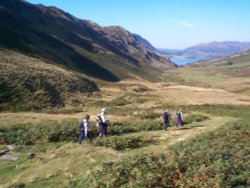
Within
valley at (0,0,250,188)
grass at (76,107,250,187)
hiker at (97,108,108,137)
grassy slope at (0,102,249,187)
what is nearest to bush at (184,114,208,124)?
valley at (0,0,250,188)

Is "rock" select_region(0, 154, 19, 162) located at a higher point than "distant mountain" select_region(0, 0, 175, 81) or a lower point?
lower

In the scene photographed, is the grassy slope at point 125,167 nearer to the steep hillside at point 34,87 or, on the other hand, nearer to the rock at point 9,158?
the rock at point 9,158

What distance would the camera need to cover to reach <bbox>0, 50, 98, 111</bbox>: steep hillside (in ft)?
151

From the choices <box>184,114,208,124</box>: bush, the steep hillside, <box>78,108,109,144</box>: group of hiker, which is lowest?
<box>184,114,208,124</box>: bush

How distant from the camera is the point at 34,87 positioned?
171 feet

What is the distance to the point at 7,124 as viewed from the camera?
31922 mm

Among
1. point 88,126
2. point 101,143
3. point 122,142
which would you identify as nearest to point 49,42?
point 88,126

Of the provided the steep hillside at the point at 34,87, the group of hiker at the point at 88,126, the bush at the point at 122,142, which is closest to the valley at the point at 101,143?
the bush at the point at 122,142

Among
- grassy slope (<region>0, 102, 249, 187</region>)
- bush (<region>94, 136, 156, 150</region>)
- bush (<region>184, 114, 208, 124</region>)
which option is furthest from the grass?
bush (<region>184, 114, 208, 124</region>)

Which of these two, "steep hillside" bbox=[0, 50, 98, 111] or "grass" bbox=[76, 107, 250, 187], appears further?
"steep hillside" bbox=[0, 50, 98, 111]

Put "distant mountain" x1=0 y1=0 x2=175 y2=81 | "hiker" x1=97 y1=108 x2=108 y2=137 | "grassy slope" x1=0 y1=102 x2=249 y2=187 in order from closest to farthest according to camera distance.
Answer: "grassy slope" x1=0 y1=102 x2=249 y2=187 → "hiker" x1=97 y1=108 x2=108 y2=137 → "distant mountain" x1=0 y1=0 x2=175 y2=81

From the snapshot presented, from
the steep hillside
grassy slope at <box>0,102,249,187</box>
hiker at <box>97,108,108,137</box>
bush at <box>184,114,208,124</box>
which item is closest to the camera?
grassy slope at <box>0,102,249,187</box>

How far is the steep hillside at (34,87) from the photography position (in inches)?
1807

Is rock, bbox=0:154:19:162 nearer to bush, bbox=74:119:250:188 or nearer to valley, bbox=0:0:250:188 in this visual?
valley, bbox=0:0:250:188
